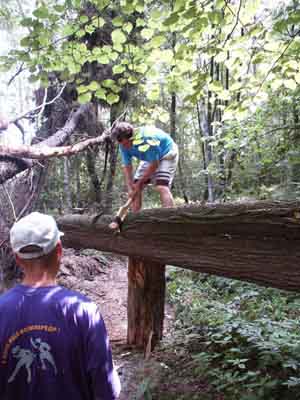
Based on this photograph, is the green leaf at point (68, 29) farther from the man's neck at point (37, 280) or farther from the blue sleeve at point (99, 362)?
the blue sleeve at point (99, 362)

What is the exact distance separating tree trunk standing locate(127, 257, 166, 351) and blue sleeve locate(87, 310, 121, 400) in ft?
9.14

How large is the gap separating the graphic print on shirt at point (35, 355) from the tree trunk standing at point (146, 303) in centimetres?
289

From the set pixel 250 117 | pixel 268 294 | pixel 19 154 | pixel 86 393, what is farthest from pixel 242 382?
pixel 250 117

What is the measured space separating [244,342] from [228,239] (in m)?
1.55

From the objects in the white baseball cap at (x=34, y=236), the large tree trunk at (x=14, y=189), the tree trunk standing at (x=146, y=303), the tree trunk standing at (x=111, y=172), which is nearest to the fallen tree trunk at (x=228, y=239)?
the tree trunk standing at (x=146, y=303)

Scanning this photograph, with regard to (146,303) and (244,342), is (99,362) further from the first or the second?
(146,303)

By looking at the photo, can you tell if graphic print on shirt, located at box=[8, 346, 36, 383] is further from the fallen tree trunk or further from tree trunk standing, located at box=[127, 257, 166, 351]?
tree trunk standing, located at box=[127, 257, 166, 351]

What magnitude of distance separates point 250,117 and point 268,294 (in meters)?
3.98

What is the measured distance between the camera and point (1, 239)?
631cm

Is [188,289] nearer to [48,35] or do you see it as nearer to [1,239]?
[1,239]

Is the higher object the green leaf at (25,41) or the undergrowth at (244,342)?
the green leaf at (25,41)

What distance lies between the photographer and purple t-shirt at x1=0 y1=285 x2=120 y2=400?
4.71 ft

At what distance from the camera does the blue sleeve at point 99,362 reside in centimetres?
149

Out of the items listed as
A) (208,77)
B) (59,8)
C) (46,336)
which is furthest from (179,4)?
(46,336)
